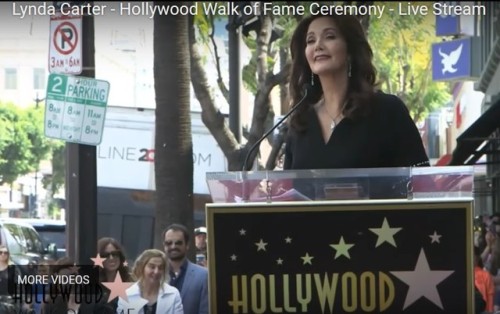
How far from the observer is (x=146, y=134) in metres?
19.6

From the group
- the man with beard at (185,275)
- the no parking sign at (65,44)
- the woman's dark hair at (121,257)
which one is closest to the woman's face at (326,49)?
the man with beard at (185,275)

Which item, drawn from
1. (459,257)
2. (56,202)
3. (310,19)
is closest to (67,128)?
(310,19)

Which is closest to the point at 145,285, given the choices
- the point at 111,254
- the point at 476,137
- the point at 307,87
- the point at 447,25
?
the point at 111,254

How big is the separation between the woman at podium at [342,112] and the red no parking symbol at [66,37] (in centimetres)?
678

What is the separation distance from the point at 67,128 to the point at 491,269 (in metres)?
4.78

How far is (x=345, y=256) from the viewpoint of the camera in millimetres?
2453

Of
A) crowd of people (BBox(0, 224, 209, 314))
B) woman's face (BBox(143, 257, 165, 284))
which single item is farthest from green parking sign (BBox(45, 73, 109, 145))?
woman's face (BBox(143, 257, 165, 284))

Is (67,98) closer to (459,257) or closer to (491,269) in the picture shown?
(491,269)

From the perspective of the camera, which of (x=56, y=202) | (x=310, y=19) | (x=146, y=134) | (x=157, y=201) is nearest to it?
(x=310, y=19)

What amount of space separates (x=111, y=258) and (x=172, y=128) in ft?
11.1

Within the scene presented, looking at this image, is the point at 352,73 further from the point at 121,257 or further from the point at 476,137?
the point at 476,137

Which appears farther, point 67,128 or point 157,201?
point 157,201

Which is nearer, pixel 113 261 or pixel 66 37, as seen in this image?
pixel 113 261

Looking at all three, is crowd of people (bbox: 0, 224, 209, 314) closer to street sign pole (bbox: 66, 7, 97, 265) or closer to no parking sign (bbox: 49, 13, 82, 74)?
street sign pole (bbox: 66, 7, 97, 265)
